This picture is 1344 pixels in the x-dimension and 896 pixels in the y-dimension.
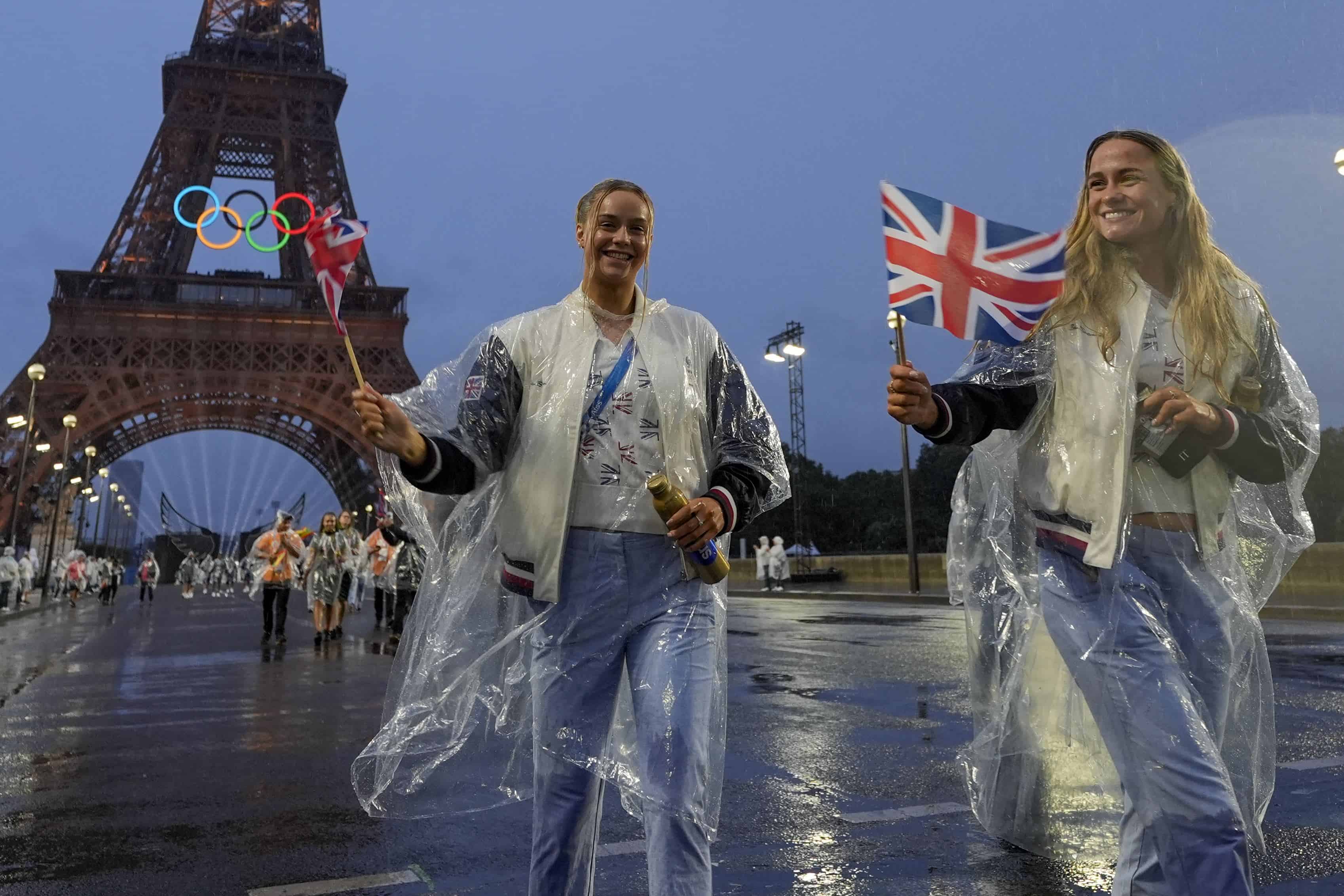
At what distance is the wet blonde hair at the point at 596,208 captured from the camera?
10.0 feet

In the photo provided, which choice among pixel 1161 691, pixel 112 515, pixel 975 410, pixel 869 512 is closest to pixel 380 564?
pixel 975 410

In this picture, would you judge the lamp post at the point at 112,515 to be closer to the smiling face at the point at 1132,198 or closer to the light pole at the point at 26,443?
the light pole at the point at 26,443

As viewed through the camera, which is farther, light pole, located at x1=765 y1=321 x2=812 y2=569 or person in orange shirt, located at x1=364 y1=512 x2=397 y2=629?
light pole, located at x1=765 y1=321 x2=812 y2=569

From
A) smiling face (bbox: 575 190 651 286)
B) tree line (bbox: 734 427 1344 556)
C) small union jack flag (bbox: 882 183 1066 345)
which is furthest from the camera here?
tree line (bbox: 734 427 1344 556)

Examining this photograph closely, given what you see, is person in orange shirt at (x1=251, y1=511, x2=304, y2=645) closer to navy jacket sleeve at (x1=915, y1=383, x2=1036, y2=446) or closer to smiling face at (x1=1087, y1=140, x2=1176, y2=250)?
navy jacket sleeve at (x1=915, y1=383, x2=1036, y2=446)

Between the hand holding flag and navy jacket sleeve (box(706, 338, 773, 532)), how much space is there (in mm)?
1078

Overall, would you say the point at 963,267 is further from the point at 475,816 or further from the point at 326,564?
the point at 326,564

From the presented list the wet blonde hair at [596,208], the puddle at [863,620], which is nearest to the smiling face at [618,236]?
the wet blonde hair at [596,208]

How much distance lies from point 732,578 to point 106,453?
34.0 m

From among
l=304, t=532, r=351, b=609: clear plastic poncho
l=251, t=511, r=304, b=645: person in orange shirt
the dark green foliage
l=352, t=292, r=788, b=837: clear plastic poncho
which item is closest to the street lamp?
the dark green foliage

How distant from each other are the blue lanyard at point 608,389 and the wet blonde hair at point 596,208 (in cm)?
27

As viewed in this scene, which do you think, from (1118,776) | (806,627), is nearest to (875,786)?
(1118,776)

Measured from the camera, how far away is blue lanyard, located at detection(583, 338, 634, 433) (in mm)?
2896

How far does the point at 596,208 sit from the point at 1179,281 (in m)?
1.45
